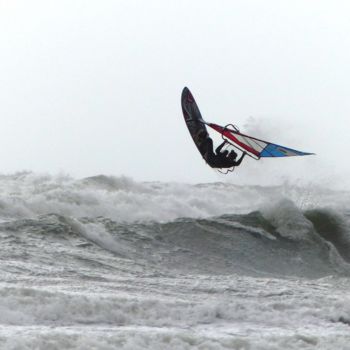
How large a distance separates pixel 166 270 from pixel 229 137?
431cm

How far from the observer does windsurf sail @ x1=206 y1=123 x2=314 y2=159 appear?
13.0 metres

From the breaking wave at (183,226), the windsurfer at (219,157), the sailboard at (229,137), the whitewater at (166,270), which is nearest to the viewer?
the whitewater at (166,270)

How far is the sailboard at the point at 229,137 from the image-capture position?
42.5 ft

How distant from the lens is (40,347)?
4957 millimetres

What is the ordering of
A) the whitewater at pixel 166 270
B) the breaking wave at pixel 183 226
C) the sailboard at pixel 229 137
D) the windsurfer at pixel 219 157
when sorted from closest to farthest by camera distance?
the whitewater at pixel 166 270
the breaking wave at pixel 183 226
the windsurfer at pixel 219 157
the sailboard at pixel 229 137

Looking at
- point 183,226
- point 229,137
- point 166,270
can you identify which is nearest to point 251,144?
point 229,137

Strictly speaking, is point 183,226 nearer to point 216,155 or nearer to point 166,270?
point 216,155

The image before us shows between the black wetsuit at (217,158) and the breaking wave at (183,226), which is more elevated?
the black wetsuit at (217,158)

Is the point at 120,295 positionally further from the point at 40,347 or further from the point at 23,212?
the point at 23,212

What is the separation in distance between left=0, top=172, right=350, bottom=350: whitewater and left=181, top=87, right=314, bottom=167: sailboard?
1.65m

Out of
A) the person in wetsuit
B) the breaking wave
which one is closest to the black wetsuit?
the person in wetsuit

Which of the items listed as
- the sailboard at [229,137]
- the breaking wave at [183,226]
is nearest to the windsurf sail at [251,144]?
the sailboard at [229,137]

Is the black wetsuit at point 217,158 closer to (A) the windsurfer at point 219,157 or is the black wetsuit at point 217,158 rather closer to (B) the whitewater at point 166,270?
(A) the windsurfer at point 219,157

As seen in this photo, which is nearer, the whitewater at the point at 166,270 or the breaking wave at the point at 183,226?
the whitewater at the point at 166,270
